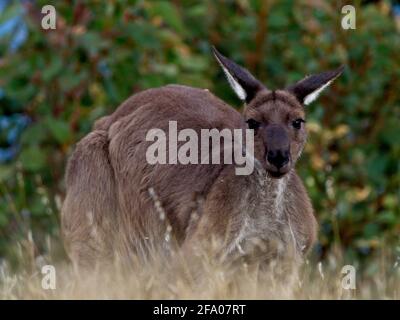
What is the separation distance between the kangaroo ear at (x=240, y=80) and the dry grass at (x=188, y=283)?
3.86 feet

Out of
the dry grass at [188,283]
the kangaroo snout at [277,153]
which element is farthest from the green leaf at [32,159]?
the kangaroo snout at [277,153]

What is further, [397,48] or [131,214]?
[397,48]

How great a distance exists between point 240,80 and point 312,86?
47cm

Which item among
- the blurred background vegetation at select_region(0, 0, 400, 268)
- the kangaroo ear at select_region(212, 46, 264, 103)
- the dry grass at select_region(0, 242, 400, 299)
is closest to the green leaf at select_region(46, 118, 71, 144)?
the blurred background vegetation at select_region(0, 0, 400, 268)

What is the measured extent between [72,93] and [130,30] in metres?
0.98

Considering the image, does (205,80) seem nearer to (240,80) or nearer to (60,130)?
(60,130)

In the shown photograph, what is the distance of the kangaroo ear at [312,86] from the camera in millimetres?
7199

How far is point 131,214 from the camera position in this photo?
7668 millimetres

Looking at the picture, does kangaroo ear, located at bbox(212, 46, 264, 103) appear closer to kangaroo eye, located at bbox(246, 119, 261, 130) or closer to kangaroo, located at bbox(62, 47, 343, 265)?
kangaroo, located at bbox(62, 47, 343, 265)

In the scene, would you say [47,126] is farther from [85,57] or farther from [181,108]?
[181,108]

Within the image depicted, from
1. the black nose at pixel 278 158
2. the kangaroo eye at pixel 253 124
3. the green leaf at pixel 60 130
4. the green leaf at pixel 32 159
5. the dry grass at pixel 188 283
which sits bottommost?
the dry grass at pixel 188 283

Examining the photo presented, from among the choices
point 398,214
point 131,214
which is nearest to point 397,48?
point 398,214

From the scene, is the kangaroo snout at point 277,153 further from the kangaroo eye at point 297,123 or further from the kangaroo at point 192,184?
the kangaroo eye at point 297,123
